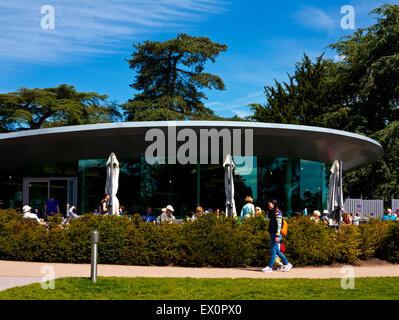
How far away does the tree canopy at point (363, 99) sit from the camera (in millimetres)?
34781

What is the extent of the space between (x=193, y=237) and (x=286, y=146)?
855cm

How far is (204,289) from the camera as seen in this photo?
25.3 ft

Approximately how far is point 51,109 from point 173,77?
42.2ft

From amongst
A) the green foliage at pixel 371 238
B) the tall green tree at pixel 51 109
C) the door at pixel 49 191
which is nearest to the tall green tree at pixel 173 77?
the tall green tree at pixel 51 109

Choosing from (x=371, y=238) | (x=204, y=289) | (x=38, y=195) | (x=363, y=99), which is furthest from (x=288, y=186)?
(x=363, y=99)

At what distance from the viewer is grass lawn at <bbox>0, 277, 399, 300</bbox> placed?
7.14 m

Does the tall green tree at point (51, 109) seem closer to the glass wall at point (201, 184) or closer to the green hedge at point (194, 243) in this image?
the glass wall at point (201, 184)

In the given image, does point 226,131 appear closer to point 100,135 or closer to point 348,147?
point 100,135

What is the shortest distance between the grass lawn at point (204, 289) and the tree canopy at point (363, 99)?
27464 mm

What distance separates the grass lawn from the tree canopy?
2746cm

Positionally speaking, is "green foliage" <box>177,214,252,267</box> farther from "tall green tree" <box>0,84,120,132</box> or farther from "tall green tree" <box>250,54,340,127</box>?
"tall green tree" <box>0,84,120,132</box>

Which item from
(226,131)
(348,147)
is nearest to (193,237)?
(226,131)

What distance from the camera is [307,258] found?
11242mm

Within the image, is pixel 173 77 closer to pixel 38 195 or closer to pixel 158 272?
pixel 38 195
